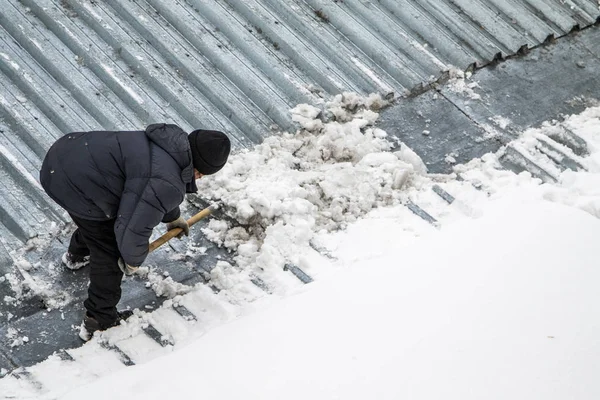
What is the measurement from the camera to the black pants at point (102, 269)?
3.64 metres

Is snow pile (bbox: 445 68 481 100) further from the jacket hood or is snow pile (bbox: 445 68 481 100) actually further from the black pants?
the black pants

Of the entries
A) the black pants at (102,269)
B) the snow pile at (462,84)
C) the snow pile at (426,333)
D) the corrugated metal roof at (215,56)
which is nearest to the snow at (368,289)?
the snow pile at (426,333)

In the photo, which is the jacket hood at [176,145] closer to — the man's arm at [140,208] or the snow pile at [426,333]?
the man's arm at [140,208]

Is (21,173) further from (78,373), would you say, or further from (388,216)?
(388,216)

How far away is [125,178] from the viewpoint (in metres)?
3.49

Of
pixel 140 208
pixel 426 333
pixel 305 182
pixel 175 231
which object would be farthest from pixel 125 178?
pixel 426 333

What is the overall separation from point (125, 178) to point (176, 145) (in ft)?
0.90

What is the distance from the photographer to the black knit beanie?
342 cm

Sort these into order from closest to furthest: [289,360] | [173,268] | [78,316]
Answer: [289,360] → [78,316] → [173,268]

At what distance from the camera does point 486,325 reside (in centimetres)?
Answer: 351

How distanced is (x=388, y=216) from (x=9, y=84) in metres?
2.31

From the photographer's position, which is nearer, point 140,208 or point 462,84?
point 140,208

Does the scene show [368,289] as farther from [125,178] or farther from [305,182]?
[125,178]

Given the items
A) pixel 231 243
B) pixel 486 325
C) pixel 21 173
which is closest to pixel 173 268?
pixel 231 243
